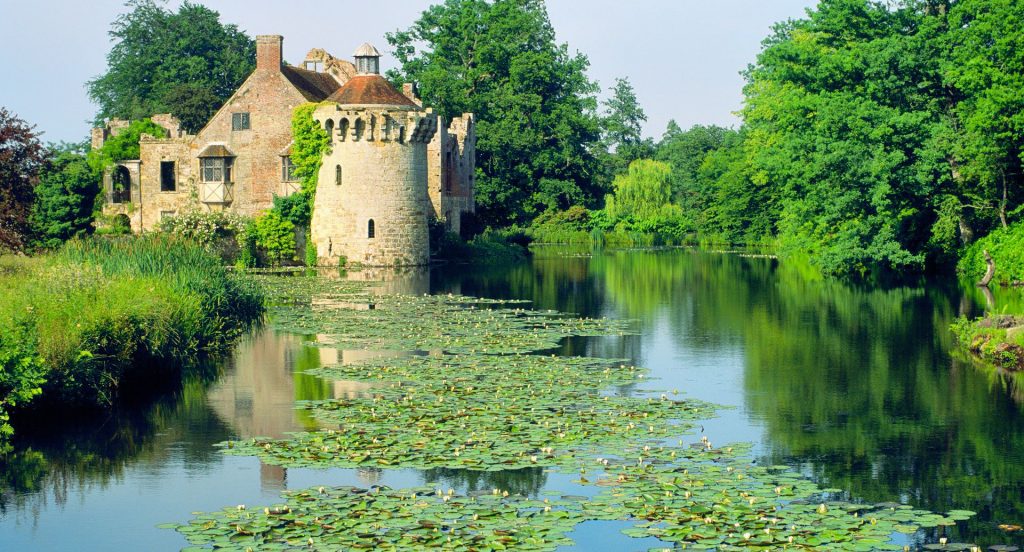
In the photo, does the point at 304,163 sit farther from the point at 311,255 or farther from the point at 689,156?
the point at 689,156

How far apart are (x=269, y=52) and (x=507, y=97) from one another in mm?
21926

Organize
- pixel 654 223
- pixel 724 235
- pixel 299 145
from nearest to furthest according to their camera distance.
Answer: pixel 299 145, pixel 724 235, pixel 654 223

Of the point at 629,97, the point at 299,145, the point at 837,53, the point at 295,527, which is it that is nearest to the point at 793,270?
the point at 837,53

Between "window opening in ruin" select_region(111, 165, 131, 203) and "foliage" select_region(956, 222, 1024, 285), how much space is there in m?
37.0

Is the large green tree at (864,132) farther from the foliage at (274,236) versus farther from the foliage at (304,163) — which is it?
the foliage at (274,236)

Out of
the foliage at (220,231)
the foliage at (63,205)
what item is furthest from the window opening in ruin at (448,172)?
the foliage at (63,205)

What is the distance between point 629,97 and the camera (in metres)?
129

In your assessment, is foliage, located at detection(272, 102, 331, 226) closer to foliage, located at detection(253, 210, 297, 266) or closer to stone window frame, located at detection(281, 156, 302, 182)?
foliage, located at detection(253, 210, 297, 266)

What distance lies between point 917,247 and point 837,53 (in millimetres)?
8235

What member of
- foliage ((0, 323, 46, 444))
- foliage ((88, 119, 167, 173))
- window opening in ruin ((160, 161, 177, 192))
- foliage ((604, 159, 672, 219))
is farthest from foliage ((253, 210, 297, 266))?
foliage ((604, 159, 672, 219))

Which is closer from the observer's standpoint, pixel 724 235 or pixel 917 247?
pixel 917 247

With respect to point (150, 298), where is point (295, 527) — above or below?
below

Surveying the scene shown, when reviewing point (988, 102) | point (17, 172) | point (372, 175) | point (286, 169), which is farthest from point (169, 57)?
point (988, 102)

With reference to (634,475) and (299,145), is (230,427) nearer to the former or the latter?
(634,475)
